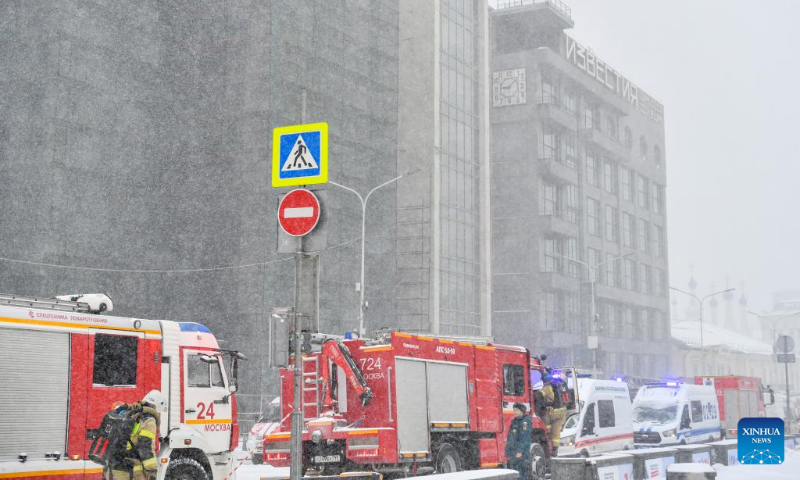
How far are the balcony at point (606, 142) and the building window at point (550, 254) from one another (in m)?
11.8

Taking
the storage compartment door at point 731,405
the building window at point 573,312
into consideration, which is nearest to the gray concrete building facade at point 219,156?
the building window at point 573,312

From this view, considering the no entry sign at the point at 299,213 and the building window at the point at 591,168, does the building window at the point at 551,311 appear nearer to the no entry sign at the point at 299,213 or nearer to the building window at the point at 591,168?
the building window at the point at 591,168

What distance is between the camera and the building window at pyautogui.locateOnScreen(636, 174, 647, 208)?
4107 inches

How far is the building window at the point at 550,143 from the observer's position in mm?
84000

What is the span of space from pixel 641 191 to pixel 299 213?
99565 mm

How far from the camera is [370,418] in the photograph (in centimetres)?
1700

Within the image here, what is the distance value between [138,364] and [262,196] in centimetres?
4024

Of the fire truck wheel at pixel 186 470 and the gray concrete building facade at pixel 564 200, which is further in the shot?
the gray concrete building facade at pixel 564 200

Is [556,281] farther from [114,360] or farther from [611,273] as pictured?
[114,360]

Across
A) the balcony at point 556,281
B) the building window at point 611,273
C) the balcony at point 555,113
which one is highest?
the balcony at point 555,113

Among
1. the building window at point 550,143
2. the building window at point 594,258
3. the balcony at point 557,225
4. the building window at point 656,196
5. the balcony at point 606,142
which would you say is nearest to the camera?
the balcony at point 557,225

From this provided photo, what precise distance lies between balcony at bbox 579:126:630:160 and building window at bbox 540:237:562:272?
11.8m

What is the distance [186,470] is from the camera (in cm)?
1531

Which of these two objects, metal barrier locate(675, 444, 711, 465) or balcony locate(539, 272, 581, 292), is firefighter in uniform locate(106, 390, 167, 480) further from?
balcony locate(539, 272, 581, 292)
